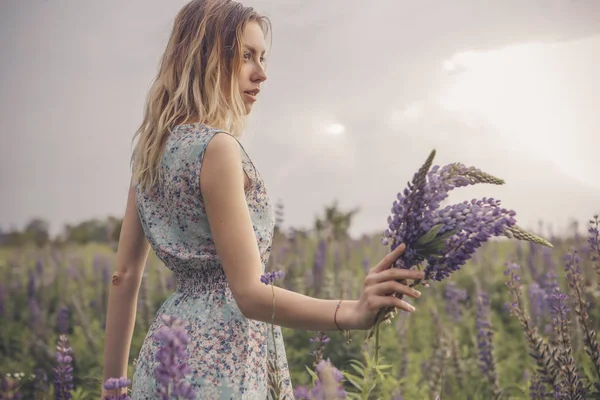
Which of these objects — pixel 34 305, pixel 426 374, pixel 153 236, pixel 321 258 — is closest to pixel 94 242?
pixel 34 305

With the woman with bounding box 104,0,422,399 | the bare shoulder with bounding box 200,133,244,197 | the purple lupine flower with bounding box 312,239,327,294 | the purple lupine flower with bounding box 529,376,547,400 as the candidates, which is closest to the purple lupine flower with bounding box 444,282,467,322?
the purple lupine flower with bounding box 312,239,327,294

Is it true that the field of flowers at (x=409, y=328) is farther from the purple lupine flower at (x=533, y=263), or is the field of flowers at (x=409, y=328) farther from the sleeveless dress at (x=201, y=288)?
the sleeveless dress at (x=201, y=288)

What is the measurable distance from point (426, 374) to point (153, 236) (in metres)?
2.40

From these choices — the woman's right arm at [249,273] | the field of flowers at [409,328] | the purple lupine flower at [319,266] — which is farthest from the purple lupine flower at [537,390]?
the purple lupine flower at [319,266]

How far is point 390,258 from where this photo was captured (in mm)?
1247

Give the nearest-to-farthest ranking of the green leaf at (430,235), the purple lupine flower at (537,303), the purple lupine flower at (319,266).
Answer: the green leaf at (430,235)
the purple lupine flower at (537,303)
the purple lupine flower at (319,266)

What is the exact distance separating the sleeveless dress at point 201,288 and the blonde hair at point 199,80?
8cm

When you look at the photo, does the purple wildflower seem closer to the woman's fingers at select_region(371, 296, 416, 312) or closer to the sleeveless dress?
the sleeveless dress

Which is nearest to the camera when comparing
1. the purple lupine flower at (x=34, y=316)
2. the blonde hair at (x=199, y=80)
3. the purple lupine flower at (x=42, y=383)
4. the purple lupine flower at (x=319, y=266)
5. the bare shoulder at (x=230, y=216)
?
the bare shoulder at (x=230, y=216)

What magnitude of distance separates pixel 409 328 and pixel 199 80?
3178 millimetres

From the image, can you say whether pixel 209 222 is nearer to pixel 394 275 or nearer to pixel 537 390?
pixel 394 275

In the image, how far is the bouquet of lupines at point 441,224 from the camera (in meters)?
1.23

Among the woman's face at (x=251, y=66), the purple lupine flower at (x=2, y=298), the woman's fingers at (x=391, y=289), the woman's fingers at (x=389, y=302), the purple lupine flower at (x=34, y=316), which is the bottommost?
the woman's fingers at (x=389, y=302)

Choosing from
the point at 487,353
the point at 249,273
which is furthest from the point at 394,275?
the point at 487,353
